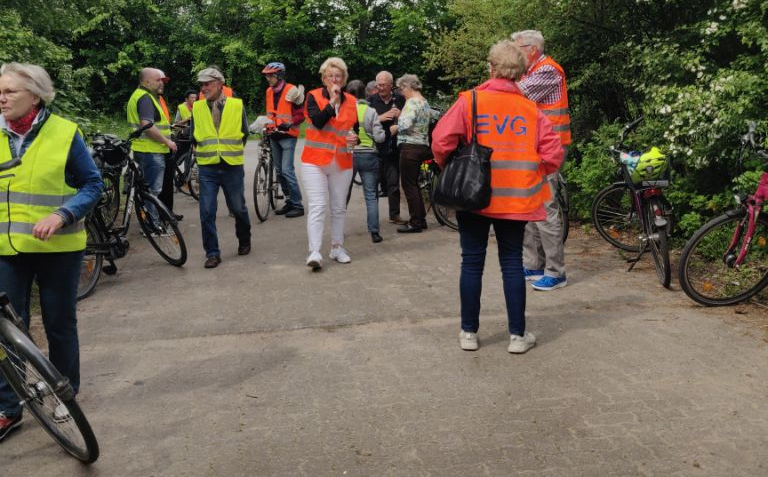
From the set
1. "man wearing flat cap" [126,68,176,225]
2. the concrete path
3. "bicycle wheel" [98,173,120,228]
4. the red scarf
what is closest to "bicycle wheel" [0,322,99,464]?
the concrete path

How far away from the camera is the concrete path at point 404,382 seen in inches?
141

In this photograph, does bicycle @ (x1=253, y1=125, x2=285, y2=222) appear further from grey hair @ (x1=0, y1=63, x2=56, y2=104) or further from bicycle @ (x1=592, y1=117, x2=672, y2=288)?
grey hair @ (x1=0, y1=63, x2=56, y2=104)

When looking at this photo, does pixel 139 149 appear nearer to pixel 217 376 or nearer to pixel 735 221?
pixel 217 376

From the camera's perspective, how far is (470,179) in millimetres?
4582

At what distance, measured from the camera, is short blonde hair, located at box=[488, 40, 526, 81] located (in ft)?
15.3

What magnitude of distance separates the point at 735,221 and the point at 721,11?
255 cm

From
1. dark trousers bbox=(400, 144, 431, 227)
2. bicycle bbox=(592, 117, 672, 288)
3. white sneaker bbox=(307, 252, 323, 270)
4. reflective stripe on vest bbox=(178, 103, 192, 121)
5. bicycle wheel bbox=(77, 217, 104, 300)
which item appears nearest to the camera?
bicycle bbox=(592, 117, 672, 288)

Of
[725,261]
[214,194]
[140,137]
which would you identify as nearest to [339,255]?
[214,194]

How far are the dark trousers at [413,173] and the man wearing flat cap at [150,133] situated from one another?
269cm

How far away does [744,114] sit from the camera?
6.56 m

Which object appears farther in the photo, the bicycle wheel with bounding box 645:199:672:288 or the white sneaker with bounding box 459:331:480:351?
the bicycle wheel with bounding box 645:199:672:288

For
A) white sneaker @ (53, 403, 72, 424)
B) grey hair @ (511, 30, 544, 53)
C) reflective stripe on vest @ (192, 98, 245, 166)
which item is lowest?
white sneaker @ (53, 403, 72, 424)

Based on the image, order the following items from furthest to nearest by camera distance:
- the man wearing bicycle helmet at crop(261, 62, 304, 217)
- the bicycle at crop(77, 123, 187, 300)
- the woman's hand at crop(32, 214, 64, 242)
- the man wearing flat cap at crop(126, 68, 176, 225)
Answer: the man wearing bicycle helmet at crop(261, 62, 304, 217)
the man wearing flat cap at crop(126, 68, 176, 225)
the bicycle at crop(77, 123, 187, 300)
the woman's hand at crop(32, 214, 64, 242)

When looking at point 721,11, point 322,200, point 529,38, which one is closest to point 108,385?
point 322,200
